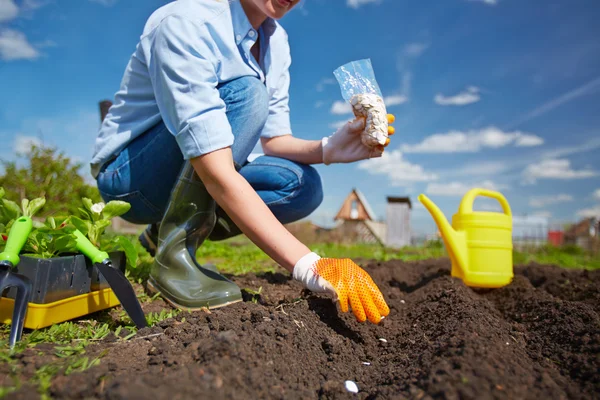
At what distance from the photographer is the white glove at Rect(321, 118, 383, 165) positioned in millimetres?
2096

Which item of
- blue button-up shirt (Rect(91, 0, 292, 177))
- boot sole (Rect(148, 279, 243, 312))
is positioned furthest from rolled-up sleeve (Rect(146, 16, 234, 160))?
boot sole (Rect(148, 279, 243, 312))

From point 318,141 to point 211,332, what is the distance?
1.27 metres

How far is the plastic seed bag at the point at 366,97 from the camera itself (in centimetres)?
181

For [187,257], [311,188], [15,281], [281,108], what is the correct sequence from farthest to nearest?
[281,108] < [311,188] < [187,257] < [15,281]

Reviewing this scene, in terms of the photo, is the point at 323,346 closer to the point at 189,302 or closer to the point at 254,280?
the point at 189,302

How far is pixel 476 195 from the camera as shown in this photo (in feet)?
8.68

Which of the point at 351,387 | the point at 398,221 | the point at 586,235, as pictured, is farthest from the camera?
the point at 586,235

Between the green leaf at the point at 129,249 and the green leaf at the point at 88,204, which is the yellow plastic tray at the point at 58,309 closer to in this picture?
the green leaf at the point at 129,249

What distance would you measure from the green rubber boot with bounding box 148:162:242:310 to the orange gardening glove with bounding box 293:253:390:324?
464 mm

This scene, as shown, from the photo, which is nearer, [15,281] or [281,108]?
[15,281]

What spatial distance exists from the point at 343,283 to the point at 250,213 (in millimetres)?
421

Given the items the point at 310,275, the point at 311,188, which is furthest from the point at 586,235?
the point at 310,275

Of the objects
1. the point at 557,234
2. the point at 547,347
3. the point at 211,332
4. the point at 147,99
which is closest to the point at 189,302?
the point at 211,332

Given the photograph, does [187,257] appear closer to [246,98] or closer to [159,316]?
[159,316]
